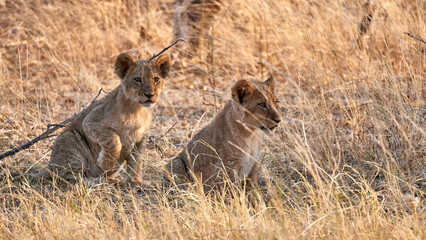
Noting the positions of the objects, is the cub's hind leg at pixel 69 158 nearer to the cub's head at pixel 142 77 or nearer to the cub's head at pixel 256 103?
the cub's head at pixel 142 77

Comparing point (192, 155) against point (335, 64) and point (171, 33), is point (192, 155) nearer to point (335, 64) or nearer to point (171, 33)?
point (335, 64)

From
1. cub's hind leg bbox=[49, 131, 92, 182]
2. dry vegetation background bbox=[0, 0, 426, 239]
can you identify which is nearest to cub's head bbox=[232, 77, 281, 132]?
dry vegetation background bbox=[0, 0, 426, 239]

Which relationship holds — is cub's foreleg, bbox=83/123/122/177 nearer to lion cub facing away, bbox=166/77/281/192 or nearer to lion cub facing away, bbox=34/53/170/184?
lion cub facing away, bbox=34/53/170/184

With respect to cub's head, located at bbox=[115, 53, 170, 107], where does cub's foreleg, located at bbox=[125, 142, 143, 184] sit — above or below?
below

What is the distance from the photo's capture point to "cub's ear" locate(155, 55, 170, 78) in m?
5.68

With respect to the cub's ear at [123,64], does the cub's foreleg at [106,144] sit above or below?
below

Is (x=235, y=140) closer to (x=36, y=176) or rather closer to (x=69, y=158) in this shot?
(x=69, y=158)

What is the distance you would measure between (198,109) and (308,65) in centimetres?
254

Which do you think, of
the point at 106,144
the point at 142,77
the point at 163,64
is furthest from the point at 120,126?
the point at 163,64

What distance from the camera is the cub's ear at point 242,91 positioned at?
4.96 m

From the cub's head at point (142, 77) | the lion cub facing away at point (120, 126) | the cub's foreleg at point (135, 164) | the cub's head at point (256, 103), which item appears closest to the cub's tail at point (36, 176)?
the lion cub facing away at point (120, 126)

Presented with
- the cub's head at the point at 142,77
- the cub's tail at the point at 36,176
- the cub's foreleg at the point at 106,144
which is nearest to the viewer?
the cub's head at the point at 142,77

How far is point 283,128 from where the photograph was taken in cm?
501

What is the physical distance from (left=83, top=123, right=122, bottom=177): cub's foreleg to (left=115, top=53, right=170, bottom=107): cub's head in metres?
0.39
